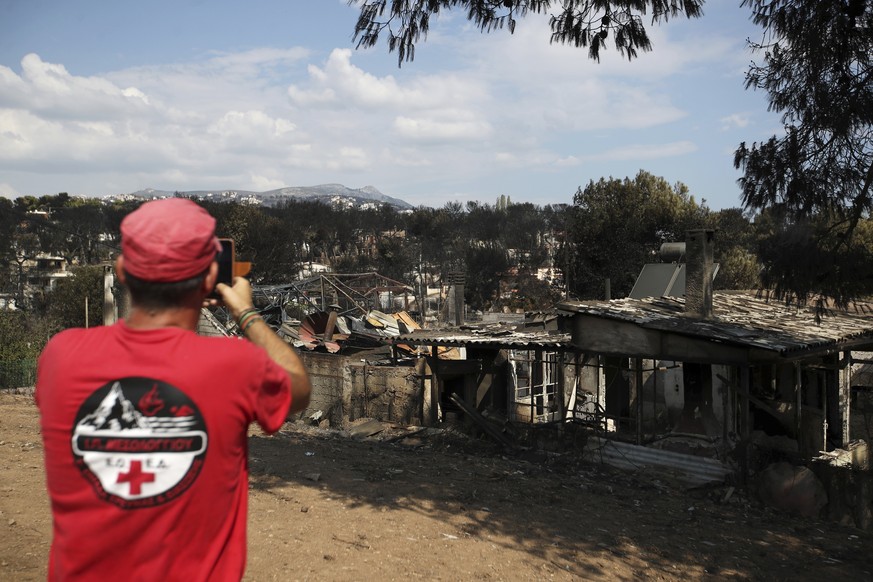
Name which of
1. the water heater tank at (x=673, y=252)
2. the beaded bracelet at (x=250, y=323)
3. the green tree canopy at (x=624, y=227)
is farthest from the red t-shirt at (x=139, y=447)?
the green tree canopy at (x=624, y=227)

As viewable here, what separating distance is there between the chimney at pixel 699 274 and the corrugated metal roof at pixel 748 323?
0.81ft

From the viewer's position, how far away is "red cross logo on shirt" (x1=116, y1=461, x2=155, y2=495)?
178cm

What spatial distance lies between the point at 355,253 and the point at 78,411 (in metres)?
58.4

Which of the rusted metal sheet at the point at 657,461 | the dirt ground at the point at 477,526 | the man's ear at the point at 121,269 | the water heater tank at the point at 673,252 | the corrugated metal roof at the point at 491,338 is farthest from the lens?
the water heater tank at the point at 673,252

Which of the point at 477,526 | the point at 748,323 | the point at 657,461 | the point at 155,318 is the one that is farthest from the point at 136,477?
the point at 748,323

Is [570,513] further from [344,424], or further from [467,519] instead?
[344,424]

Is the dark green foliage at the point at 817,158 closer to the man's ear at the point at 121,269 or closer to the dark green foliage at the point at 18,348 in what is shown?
the man's ear at the point at 121,269

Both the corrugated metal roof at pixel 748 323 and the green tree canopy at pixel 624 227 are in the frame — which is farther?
the green tree canopy at pixel 624 227

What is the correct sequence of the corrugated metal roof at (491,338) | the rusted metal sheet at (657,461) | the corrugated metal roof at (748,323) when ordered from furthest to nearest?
the corrugated metal roof at (491,338) < the rusted metal sheet at (657,461) < the corrugated metal roof at (748,323)

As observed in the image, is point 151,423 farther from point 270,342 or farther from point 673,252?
point 673,252

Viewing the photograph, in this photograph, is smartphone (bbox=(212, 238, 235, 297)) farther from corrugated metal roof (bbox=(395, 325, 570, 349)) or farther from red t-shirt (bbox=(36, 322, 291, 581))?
corrugated metal roof (bbox=(395, 325, 570, 349))

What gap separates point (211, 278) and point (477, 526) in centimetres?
630

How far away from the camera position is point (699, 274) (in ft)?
44.7

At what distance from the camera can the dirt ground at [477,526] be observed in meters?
6.24
